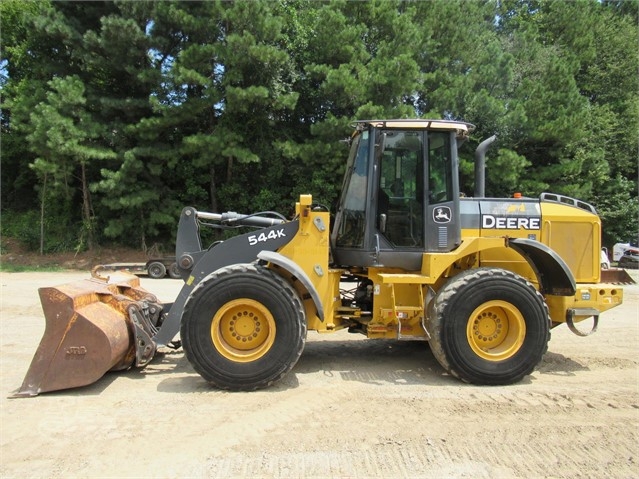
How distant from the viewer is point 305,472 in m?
3.15

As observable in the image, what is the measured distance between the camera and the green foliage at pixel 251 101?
1684cm

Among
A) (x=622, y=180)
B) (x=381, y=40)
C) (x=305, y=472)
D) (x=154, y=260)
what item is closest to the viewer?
(x=305, y=472)

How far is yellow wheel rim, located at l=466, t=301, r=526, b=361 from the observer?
16.1 ft

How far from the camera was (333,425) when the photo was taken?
3848mm

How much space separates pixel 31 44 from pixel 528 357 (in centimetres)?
2171

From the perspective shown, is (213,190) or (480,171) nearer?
(480,171)

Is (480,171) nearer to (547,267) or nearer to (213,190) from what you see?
(547,267)

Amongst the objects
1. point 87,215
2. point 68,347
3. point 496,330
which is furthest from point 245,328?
point 87,215

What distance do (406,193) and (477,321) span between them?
153 cm

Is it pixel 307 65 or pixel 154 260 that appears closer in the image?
pixel 154 260

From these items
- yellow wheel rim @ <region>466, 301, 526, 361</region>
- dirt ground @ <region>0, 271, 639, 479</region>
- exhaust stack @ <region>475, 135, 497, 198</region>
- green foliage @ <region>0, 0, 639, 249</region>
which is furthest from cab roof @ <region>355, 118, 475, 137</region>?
green foliage @ <region>0, 0, 639, 249</region>

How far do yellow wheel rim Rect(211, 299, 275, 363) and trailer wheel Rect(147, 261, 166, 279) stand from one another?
11303 mm

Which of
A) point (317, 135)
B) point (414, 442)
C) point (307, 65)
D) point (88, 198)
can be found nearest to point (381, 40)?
point (307, 65)

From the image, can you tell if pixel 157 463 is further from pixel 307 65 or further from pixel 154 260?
pixel 307 65
